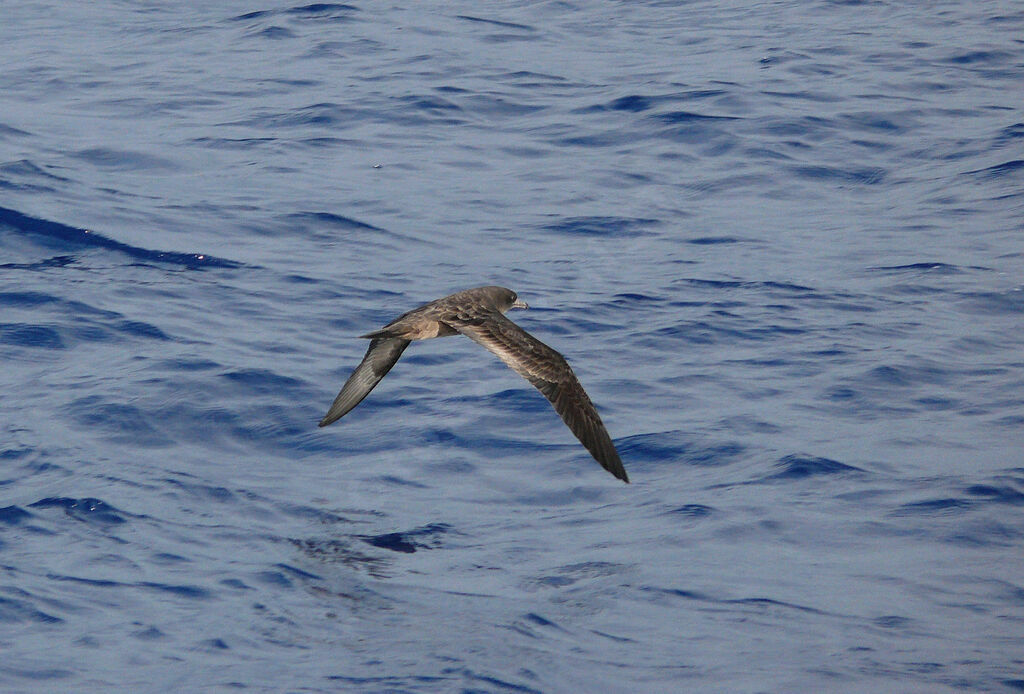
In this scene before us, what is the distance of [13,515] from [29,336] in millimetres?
2727

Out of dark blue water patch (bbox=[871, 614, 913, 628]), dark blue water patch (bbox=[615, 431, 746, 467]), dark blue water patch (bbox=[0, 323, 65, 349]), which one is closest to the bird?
dark blue water patch (bbox=[615, 431, 746, 467])

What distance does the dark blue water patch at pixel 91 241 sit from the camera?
12.1 m

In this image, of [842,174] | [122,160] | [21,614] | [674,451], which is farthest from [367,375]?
[842,174]

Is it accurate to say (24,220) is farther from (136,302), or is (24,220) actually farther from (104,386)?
(104,386)

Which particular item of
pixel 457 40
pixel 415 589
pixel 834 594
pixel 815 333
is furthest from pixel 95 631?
pixel 457 40

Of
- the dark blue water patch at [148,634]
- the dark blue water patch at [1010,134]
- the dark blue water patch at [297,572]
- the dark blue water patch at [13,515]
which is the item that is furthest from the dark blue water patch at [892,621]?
the dark blue water patch at [1010,134]

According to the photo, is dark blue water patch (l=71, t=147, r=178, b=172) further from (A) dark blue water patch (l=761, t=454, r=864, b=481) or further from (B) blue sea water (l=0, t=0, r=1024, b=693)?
(A) dark blue water patch (l=761, t=454, r=864, b=481)

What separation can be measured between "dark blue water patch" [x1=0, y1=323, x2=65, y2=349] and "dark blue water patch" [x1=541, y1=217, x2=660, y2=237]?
178 inches

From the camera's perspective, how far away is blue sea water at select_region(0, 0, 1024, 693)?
7.40 metres

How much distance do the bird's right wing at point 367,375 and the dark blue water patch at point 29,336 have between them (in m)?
2.61

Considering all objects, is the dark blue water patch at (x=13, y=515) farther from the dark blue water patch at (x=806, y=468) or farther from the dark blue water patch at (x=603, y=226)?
the dark blue water patch at (x=603, y=226)

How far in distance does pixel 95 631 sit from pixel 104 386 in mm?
3091

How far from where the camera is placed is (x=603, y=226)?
13.2 m

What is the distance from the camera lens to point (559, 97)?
1670cm
